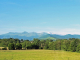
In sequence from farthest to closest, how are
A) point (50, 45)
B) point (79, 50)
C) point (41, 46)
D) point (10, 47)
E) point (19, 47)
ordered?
point (41, 46) < point (50, 45) < point (19, 47) < point (10, 47) < point (79, 50)

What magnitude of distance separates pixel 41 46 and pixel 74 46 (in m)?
46.6

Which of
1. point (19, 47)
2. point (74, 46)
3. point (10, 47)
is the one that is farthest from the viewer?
point (19, 47)

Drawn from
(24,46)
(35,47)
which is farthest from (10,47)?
(35,47)

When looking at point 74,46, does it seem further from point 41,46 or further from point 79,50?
point 41,46

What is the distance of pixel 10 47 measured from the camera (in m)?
104

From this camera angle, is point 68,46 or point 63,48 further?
point 63,48

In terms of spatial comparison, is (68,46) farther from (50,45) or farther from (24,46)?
(24,46)

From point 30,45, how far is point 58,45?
28205 millimetres

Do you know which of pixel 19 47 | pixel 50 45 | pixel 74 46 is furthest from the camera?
pixel 50 45

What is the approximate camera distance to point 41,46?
133125mm

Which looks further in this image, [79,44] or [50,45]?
[50,45]

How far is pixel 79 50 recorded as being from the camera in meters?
86.8

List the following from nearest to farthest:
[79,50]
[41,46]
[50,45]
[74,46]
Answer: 1. [79,50]
2. [74,46]
3. [50,45]
4. [41,46]

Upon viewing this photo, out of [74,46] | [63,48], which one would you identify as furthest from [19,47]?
[74,46]
